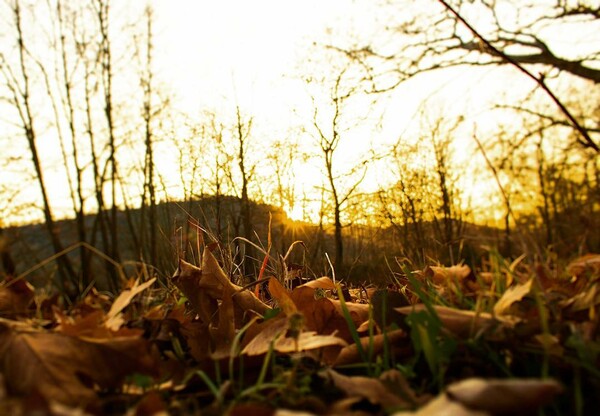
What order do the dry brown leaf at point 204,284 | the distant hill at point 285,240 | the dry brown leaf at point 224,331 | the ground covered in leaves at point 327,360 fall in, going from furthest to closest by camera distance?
the distant hill at point 285,240, the dry brown leaf at point 204,284, the dry brown leaf at point 224,331, the ground covered in leaves at point 327,360

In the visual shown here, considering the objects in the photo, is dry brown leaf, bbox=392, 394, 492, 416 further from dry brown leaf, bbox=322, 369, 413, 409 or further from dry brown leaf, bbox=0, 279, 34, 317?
dry brown leaf, bbox=0, 279, 34, 317

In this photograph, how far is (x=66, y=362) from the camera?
2.42 feet

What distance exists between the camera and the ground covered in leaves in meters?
0.65

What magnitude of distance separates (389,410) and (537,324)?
0.35 metres

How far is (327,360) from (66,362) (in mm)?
473

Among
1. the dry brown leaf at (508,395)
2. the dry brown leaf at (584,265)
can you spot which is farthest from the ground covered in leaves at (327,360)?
Result: the dry brown leaf at (584,265)

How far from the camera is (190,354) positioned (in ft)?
3.40

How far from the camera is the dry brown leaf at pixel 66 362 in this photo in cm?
69

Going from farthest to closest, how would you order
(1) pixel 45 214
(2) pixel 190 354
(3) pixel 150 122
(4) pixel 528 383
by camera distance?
(3) pixel 150 122
(1) pixel 45 214
(2) pixel 190 354
(4) pixel 528 383

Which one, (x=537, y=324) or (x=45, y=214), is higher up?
(x=45, y=214)

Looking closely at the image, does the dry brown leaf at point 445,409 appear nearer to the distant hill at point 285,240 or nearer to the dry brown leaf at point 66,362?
the distant hill at point 285,240

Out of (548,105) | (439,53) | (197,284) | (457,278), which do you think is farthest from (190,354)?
(548,105)

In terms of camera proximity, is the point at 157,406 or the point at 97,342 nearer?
the point at 157,406

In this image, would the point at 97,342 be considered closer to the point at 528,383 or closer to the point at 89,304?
the point at 89,304
